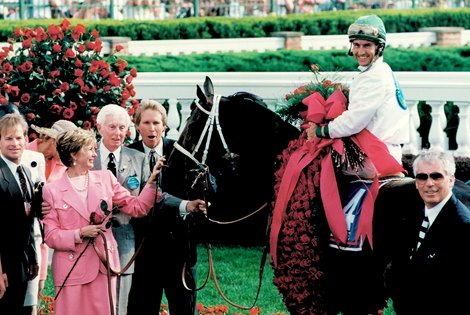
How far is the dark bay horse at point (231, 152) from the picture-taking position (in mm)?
6902

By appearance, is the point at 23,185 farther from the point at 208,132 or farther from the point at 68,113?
the point at 68,113

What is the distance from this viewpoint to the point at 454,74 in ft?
35.5

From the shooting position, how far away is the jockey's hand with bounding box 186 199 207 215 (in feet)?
22.6

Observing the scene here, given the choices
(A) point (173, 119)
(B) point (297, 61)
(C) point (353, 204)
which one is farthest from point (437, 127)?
(B) point (297, 61)

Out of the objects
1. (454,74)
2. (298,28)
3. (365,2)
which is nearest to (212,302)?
(454,74)

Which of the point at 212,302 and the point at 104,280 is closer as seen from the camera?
the point at 104,280

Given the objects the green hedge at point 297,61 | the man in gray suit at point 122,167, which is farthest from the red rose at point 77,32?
the green hedge at point 297,61

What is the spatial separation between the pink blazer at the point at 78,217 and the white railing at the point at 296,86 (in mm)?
3245

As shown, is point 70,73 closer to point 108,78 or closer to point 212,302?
point 108,78

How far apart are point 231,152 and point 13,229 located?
4.46 ft

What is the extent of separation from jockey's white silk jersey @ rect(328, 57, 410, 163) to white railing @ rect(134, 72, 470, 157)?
3.32 meters

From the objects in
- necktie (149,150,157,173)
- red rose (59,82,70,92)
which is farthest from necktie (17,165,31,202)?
red rose (59,82,70,92)

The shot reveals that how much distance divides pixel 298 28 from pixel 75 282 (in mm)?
17372

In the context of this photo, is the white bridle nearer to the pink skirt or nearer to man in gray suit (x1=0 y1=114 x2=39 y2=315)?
the pink skirt
